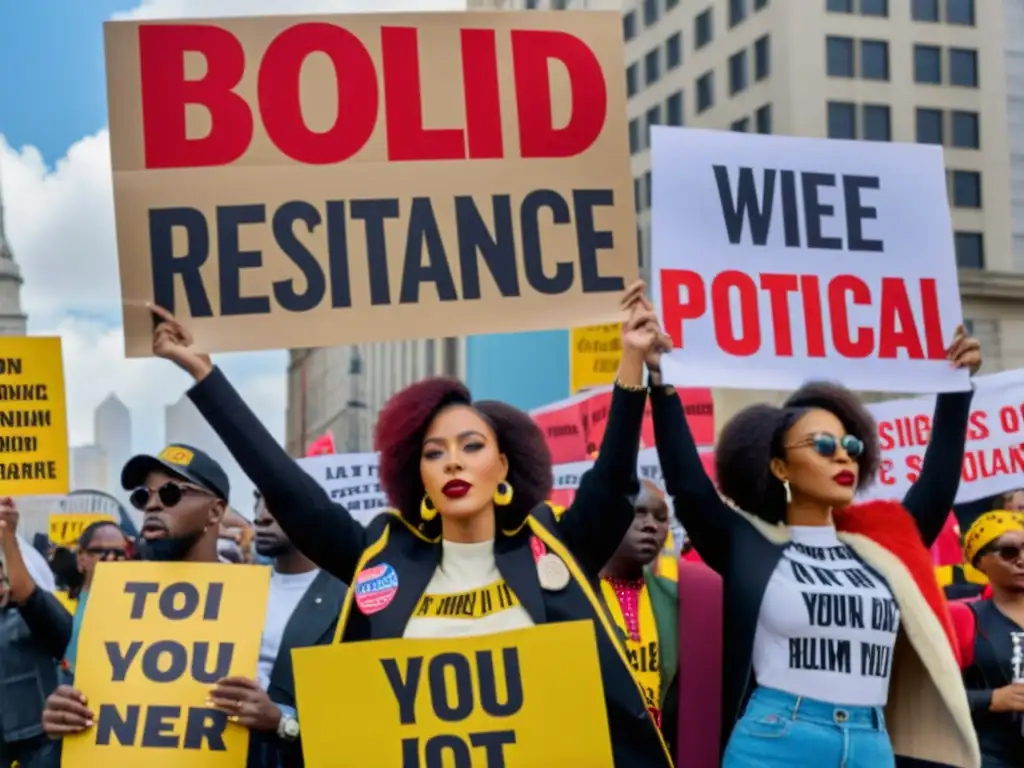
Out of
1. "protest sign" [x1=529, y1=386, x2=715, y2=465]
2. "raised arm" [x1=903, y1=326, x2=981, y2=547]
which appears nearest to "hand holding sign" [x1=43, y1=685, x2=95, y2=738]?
"raised arm" [x1=903, y1=326, x2=981, y2=547]

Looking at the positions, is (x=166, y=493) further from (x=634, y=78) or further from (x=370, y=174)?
(x=634, y=78)

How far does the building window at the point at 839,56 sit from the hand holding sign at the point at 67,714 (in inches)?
1541

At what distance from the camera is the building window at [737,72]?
43750 millimetres

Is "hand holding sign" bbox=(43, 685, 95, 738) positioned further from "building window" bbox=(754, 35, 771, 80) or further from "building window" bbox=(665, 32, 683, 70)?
"building window" bbox=(665, 32, 683, 70)

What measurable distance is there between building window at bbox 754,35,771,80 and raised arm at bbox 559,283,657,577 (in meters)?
39.5

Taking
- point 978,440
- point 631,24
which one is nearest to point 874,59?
point 631,24

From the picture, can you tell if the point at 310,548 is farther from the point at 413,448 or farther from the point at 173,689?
the point at 173,689

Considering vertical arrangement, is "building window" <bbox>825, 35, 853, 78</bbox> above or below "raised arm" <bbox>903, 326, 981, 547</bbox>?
above

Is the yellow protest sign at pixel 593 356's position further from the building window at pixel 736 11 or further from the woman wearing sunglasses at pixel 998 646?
the building window at pixel 736 11

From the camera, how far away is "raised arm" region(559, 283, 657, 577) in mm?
4188

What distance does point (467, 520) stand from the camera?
13.9ft

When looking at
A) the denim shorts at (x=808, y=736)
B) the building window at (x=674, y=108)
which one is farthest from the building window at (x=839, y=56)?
→ the denim shorts at (x=808, y=736)

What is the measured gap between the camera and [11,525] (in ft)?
20.3

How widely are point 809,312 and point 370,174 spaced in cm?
142
